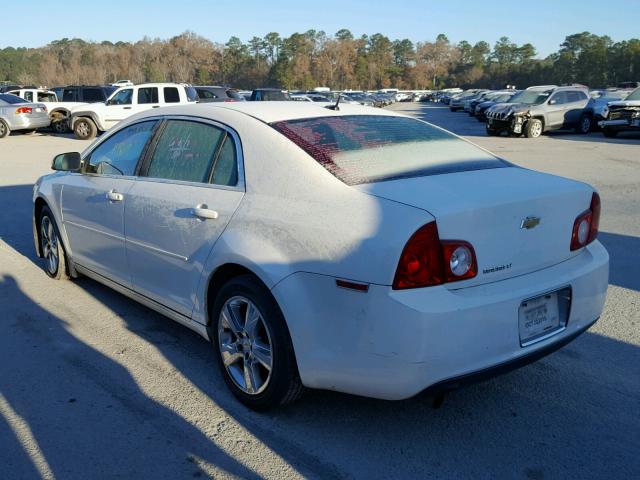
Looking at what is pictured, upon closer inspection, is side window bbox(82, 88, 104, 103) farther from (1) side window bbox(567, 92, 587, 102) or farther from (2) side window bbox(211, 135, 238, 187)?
(2) side window bbox(211, 135, 238, 187)

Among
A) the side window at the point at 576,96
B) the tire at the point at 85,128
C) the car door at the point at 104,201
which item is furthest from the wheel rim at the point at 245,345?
the side window at the point at 576,96

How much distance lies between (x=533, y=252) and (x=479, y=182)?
0.45 m

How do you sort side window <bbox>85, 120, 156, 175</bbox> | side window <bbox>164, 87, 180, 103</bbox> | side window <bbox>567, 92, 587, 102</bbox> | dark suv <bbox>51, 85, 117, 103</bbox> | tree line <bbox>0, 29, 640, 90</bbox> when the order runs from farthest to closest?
tree line <bbox>0, 29, 640, 90</bbox>
dark suv <bbox>51, 85, 117, 103</bbox>
side window <bbox>567, 92, 587, 102</bbox>
side window <bbox>164, 87, 180, 103</bbox>
side window <bbox>85, 120, 156, 175</bbox>

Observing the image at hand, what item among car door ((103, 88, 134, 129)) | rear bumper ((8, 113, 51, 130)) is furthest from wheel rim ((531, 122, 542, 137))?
rear bumper ((8, 113, 51, 130))

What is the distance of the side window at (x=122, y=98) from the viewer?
22263 millimetres

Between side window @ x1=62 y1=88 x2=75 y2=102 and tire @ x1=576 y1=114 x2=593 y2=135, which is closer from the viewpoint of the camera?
tire @ x1=576 y1=114 x2=593 y2=135

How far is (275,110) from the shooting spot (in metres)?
3.86

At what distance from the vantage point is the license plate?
2.93 m

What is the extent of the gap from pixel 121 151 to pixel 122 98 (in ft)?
63.0

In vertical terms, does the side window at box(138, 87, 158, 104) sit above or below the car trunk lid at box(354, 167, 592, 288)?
above

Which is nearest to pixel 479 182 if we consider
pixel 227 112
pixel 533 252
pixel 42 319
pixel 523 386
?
pixel 533 252

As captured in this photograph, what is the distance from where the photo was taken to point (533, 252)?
9.90 feet

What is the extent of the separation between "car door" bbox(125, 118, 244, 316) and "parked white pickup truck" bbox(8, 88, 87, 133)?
78.3 feet

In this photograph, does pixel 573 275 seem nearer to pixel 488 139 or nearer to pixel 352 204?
pixel 352 204
